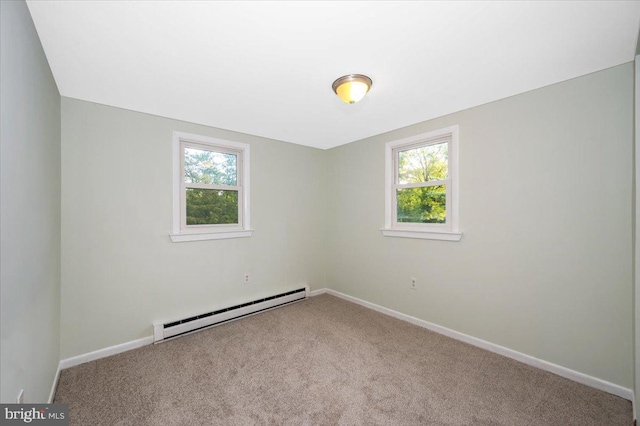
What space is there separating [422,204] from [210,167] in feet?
8.62

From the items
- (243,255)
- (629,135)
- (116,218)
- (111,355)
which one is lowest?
(111,355)

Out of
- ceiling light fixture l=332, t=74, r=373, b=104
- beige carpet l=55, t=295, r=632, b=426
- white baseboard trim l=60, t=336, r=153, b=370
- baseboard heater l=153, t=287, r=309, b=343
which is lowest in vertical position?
beige carpet l=55, t=295, r=632, b=426

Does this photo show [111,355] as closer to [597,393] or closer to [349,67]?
[349,67]

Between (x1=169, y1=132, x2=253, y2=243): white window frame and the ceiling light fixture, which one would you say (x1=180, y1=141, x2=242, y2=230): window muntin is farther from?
the ceiling light fixture

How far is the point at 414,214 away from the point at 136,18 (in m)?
3.02

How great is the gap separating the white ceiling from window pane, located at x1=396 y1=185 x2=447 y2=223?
0.94 m

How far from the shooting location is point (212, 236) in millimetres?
3117

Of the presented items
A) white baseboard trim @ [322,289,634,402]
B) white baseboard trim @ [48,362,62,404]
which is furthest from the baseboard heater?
white baseboard trim @ [322,289,634,402]

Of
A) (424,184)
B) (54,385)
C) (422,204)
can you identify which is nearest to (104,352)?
(54,385)

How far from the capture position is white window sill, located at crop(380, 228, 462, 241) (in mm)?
2772

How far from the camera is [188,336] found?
2.81 metres

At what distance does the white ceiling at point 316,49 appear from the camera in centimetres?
140

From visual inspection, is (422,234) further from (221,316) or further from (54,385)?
(54,385)

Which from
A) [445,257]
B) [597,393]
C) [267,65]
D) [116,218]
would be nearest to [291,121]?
[267,65]
